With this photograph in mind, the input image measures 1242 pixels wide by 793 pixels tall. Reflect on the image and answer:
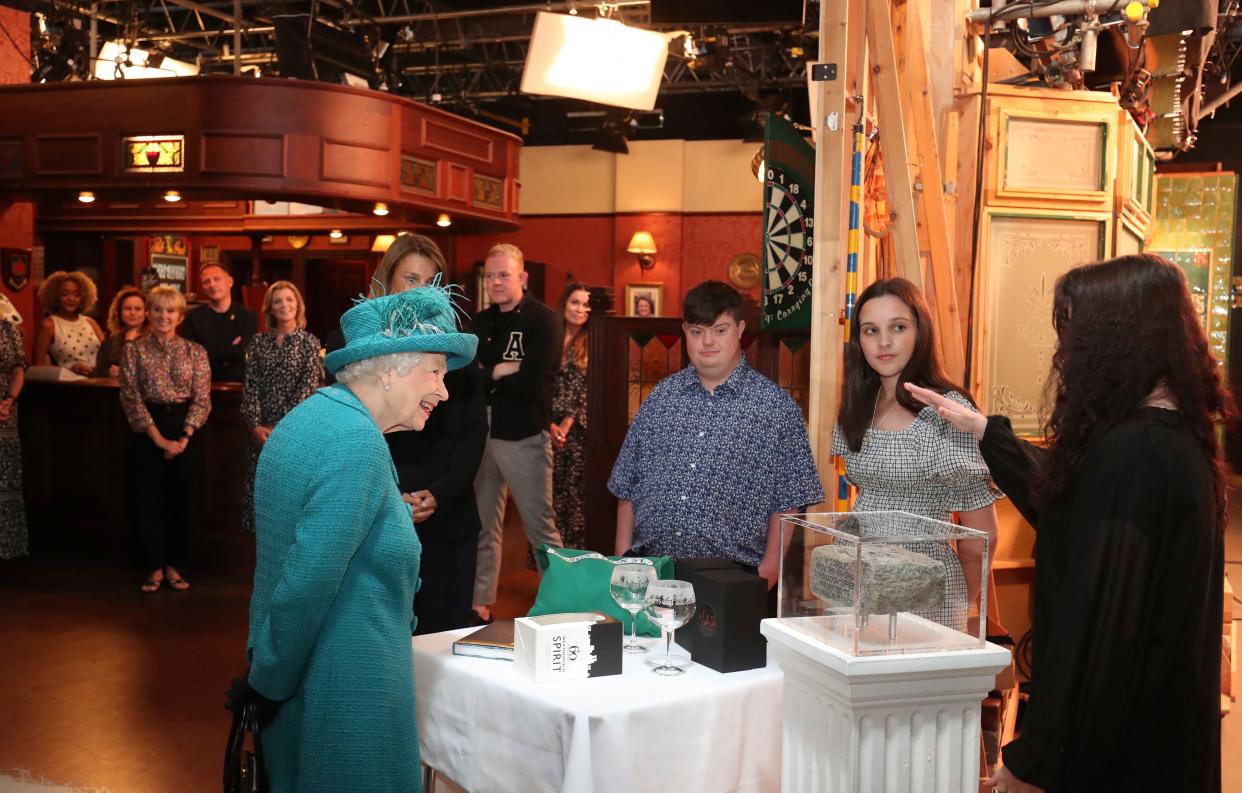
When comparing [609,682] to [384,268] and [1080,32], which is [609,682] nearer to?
[384,268]

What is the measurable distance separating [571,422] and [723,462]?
11.3 ft

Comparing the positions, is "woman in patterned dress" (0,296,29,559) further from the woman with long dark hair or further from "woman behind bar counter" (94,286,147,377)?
the woman with long dark hair

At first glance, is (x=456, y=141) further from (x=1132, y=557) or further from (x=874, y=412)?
(x=1132, y=557)

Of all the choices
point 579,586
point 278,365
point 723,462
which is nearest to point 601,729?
point 579,586

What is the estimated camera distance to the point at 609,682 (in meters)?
2.19

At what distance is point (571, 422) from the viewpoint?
637 cm

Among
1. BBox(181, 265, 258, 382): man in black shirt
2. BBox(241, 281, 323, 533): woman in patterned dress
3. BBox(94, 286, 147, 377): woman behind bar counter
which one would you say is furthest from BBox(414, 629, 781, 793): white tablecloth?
BBox(181, 265, 258, 382): man in black shirt

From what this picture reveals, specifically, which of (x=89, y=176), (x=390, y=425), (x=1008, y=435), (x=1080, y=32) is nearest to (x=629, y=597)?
(x=390, y=425)

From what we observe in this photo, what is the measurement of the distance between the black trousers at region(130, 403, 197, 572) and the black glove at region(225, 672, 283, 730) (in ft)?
14.2

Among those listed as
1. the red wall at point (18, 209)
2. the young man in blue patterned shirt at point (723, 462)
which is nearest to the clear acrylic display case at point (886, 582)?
the young man in blue patterned shirt at point (723, 462)

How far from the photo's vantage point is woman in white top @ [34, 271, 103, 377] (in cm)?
700

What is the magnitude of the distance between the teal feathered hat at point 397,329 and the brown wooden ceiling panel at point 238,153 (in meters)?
6.01

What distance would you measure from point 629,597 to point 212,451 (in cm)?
476

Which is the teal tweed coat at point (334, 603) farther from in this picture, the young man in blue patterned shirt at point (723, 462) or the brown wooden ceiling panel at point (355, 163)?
the brown wooden ceiling panel at point (355, 163)
